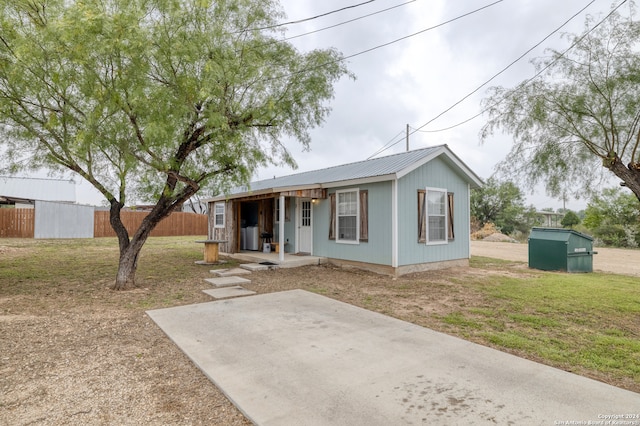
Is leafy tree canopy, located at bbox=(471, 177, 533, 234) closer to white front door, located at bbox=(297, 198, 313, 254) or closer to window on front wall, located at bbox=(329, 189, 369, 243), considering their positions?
white front door, located at bbox=(297, 198, 313, 254)

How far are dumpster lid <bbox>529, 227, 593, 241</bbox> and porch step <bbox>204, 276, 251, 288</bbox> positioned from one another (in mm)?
8606

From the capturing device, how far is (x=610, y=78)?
6.21 m

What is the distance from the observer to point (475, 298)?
620cm

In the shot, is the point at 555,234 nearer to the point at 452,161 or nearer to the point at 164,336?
the point at 452,161

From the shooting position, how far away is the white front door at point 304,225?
36.0 ft

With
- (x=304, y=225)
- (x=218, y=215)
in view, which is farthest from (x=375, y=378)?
(x=218, y=215)

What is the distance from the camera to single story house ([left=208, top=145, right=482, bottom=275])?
8.59 metres

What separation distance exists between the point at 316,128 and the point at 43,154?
583 centimetres

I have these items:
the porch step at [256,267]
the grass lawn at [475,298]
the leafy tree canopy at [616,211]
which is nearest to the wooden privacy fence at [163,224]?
the grass lawn at [475,298]

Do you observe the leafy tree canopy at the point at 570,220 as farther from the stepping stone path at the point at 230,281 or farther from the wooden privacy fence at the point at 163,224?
the wooden privacy fence at the point at 163,224

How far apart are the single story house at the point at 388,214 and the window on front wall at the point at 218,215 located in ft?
8.13

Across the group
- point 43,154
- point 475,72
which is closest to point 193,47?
point 43,154

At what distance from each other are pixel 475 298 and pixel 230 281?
506 cm

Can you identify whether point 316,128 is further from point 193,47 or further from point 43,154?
point 43,154
